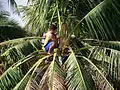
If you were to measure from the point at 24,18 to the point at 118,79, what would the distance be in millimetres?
4768

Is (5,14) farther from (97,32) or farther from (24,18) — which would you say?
(97,32)

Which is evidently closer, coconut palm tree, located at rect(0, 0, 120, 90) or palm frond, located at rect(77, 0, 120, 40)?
coconut palm tree, located at rect(0, 0, 120, 90)

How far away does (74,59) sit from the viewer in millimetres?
7922

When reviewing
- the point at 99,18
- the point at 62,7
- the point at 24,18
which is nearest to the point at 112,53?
the point at 99,18

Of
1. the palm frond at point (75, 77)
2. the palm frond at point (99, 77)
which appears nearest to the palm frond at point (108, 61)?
the palm frond at point (99, 77)

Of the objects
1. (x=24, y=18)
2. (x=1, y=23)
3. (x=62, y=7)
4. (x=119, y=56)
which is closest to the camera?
(x=119, y=56)

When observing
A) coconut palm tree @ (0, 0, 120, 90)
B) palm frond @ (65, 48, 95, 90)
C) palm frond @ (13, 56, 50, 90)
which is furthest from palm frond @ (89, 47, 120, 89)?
palm frond @ (13, 56, 50, 90)

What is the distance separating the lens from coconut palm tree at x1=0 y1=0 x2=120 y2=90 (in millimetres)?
7641

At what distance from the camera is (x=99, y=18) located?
8094 millimetres

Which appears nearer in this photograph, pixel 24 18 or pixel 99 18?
pixel 99 18

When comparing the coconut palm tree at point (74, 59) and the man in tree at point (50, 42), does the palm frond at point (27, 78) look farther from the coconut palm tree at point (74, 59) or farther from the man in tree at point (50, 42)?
the man in tree at point (50, 42)

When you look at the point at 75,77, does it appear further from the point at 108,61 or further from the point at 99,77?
the point at 108,61

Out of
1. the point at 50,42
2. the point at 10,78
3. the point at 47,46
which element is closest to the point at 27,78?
the point at 10,78

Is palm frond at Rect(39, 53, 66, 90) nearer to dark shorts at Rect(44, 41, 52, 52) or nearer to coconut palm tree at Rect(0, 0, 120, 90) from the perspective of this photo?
coconut palm tree at Rect(0, 0, 120, 90)
